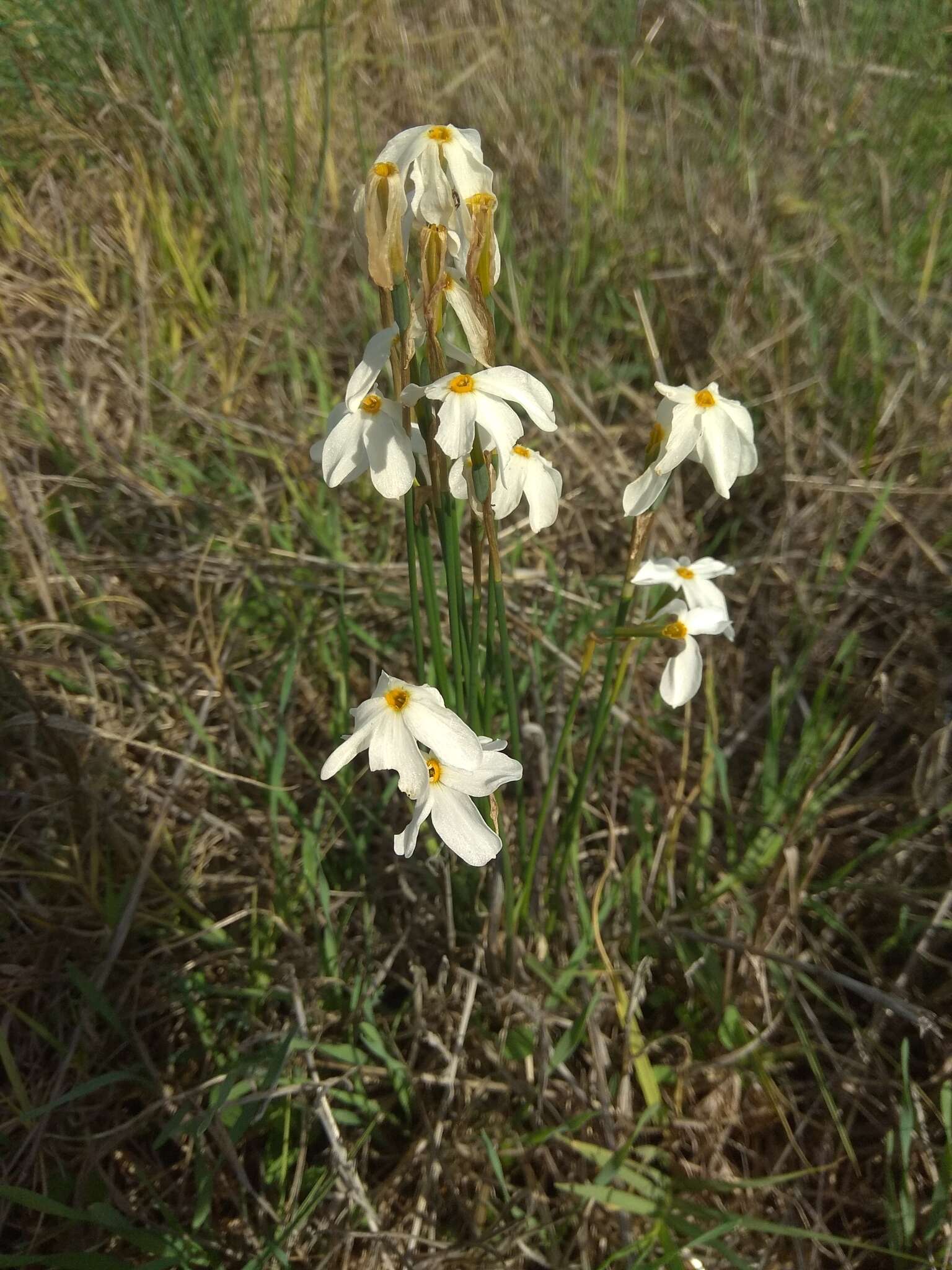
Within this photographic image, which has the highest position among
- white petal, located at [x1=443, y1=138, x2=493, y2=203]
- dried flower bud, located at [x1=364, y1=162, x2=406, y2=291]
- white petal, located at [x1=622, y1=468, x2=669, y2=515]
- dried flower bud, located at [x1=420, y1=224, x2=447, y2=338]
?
white petal, located at [x1=443, y1=138, x2=493, y2=203]

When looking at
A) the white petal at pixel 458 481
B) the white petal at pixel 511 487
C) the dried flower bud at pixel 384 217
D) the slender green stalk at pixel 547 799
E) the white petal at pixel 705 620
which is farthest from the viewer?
the slender green stalk at pixel 547 799

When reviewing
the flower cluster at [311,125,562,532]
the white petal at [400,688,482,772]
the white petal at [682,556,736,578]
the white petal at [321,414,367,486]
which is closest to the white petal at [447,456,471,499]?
the flower cluster at [311,125,562,532]

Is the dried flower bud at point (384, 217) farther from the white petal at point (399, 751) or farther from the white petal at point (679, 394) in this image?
the white petal at point (399, 751)

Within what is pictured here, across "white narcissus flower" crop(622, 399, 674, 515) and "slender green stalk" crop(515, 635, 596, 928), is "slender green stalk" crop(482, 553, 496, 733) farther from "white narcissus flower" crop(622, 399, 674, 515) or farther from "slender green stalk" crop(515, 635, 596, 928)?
"white narcissus flower" crop(622, 399, 674, 515)

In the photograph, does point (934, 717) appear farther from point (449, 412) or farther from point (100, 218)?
point (100, 218)

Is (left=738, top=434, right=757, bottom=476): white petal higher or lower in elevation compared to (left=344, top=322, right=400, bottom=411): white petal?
lower

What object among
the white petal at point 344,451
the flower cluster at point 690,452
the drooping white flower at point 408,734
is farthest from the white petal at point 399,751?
the flower cluster at point 690,452
